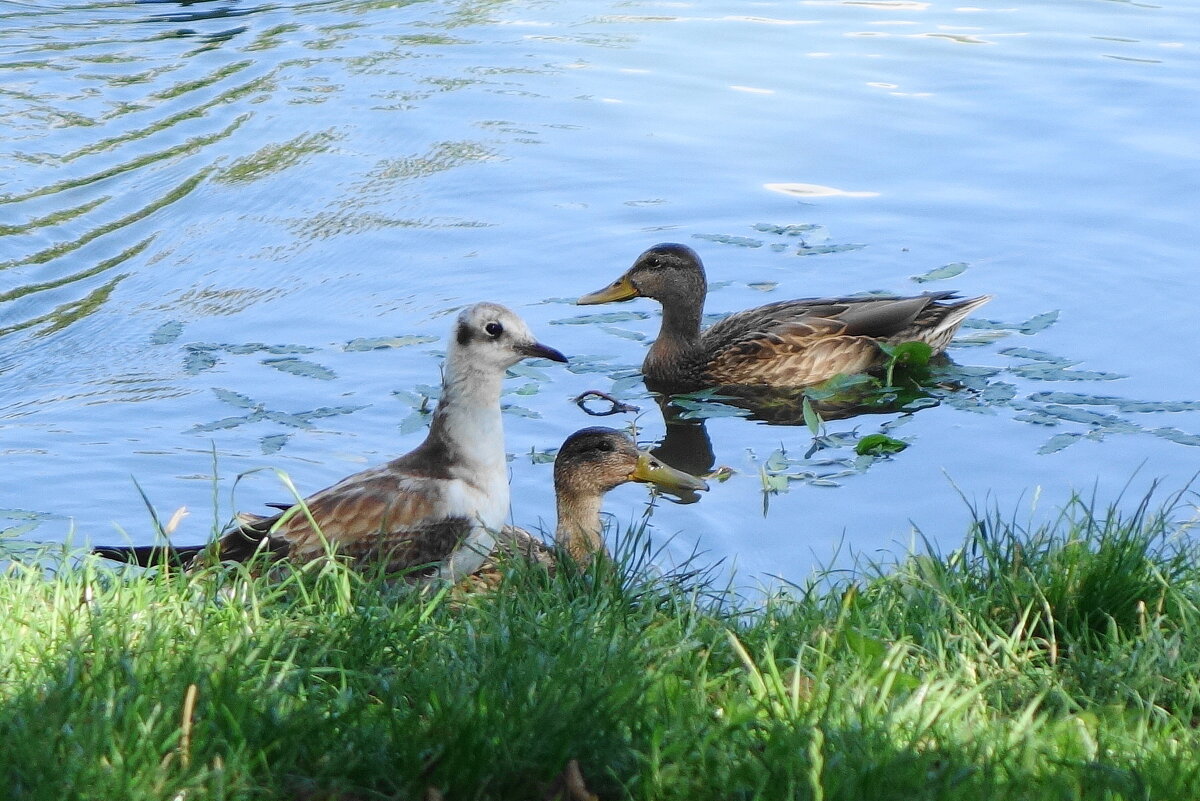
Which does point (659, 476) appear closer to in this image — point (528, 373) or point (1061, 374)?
point (528, 373)

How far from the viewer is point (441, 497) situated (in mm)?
6273

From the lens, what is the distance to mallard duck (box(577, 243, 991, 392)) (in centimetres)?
994

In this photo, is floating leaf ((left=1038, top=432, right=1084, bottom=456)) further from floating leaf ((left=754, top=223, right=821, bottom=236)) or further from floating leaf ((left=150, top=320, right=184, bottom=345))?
floating leaf ((left=150, top=320, right=184, bottom=345))

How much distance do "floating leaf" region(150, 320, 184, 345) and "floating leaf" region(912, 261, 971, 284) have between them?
5.11 metres

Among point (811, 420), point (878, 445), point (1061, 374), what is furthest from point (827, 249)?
point (878, 445)

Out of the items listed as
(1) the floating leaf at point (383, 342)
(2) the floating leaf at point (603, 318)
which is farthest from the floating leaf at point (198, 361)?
(2) the floating leaf at point (603, 318)

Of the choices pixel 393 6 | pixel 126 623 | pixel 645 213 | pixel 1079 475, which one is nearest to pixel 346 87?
pixel 393 6

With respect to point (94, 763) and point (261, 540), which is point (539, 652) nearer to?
point (94, 763)

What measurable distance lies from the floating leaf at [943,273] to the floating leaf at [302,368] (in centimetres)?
423

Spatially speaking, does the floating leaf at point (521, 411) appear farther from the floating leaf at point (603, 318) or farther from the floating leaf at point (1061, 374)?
the floating leaf at point (1061, 374)

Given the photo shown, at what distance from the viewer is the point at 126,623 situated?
4.39 m

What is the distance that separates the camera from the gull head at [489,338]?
21.6 ft

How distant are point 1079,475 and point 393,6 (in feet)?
40.3

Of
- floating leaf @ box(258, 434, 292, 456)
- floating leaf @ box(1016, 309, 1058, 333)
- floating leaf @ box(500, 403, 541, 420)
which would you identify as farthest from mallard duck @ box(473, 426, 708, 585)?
floating leaf @ box(1016, 309, 1058, 333)
